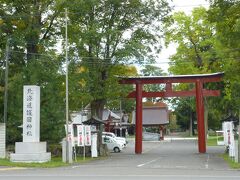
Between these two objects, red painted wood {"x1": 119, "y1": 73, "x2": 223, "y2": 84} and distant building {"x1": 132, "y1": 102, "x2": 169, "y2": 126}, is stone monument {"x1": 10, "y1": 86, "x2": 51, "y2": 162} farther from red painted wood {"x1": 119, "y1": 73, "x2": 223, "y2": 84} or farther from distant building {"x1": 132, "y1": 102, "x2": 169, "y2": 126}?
distant building {"x1": 132, "y1": 102, "x2": 169, "y2": 126}

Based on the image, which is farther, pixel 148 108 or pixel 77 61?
pixel 148 108

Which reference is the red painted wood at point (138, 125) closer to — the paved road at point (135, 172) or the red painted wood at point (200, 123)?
the red painted wood at point (200, 123)

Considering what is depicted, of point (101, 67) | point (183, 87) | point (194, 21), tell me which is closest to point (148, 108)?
point (183, 87)

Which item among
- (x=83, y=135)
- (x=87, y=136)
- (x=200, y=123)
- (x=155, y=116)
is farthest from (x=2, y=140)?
(x=155, y=116)

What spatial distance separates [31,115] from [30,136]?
1.28 m

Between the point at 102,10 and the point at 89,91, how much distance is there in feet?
22.9

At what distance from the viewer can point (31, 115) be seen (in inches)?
1107

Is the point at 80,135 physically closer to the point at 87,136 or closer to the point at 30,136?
the point at 87,136

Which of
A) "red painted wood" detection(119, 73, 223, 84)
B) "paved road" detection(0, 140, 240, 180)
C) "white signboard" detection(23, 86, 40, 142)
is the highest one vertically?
"red painted wood" detection(119, 73, 223, 84)

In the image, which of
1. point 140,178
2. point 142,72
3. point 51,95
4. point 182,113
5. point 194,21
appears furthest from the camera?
point 182,113

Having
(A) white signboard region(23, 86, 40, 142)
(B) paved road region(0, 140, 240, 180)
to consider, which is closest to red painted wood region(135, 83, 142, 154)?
(B) paved road region(0, 140, 240, 180)

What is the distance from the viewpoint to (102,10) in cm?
3906

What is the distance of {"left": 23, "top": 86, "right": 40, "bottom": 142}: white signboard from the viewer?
91.4 ft

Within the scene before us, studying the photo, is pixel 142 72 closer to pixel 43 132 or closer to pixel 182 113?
pixel 43 132
